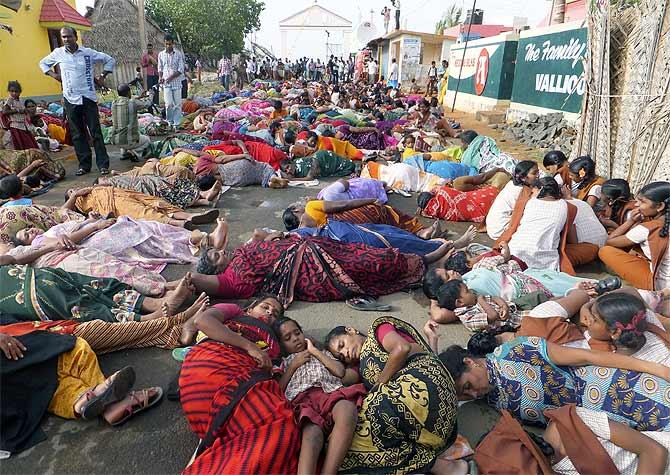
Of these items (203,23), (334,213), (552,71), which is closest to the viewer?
(334,213)

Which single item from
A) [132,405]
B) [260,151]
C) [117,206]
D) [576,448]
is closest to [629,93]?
[260,151]

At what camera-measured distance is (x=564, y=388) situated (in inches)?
79.8

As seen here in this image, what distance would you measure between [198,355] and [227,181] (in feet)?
15.1

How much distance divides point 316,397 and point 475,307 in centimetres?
138

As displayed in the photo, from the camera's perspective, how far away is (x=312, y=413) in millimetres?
1820

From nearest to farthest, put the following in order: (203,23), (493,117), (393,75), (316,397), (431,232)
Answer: (316,397) < (431,232) < (493,117) < (393,75) < (203,23)

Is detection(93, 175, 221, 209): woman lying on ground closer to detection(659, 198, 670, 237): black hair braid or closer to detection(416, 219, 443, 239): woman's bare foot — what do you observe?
detection(416, 219, 443, 239): woman's bare foot

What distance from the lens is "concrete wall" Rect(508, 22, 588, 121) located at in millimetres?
8531

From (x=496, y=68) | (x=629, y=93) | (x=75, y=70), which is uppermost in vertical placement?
(x=496, y=68)

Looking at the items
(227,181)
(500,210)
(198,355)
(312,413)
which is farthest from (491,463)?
(227,181)

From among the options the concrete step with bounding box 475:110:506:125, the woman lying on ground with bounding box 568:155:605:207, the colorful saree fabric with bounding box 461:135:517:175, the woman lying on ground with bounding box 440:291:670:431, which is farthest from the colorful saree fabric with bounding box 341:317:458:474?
the concrete step with bounding box 475:110:506:125

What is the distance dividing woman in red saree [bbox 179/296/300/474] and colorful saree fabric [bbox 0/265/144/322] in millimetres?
954

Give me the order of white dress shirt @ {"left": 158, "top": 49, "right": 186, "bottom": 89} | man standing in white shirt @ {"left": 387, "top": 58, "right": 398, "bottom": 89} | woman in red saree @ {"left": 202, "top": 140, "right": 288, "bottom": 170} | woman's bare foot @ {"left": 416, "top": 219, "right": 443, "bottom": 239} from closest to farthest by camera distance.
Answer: woman's bare foot @ {"left": 416, "top": 219, "right": 443, "bottom": 239} → woman in red saree @ {"left": 202, "top": 140, "right": 288, "bottom": 170} → white dress shirt @ {"left": 158, "top": 49, "right": 186, "bottom": 89} → man standing in white shirt @ {"left": 387, "top": 58, "right": 398, "bottom": 89}

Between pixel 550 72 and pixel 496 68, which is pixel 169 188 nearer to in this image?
pixel 550 72
